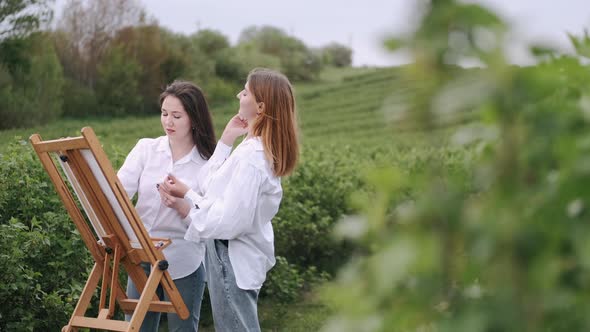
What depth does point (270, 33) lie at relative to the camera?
54719mm

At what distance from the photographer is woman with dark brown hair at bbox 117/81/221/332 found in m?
4.11

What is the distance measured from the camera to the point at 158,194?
4133 millimetres

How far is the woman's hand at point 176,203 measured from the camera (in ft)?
12.8

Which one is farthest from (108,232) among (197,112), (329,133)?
(329,133)

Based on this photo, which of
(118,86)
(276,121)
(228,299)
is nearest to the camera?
(228,299)

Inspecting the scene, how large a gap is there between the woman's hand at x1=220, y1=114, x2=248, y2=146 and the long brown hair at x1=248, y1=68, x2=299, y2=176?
0.74 ft

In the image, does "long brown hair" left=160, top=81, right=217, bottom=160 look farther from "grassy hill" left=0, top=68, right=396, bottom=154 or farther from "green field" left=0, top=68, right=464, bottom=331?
"grassy hill" left=0, top=68, right=396, bottom=154

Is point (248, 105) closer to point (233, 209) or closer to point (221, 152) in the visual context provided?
point (221, 152)

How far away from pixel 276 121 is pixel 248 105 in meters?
0.17

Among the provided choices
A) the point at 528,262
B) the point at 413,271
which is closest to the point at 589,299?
the point at 528,262

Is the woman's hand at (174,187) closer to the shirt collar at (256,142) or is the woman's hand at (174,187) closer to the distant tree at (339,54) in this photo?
the shirt collar at (256,142)

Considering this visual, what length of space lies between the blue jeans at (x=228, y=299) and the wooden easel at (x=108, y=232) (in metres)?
0.17

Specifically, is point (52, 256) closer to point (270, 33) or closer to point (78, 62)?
point (78, 62)

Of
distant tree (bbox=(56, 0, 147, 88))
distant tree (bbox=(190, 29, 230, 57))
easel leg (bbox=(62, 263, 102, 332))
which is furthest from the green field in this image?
distant tree (bbox=(190, 29, 230, 57))
